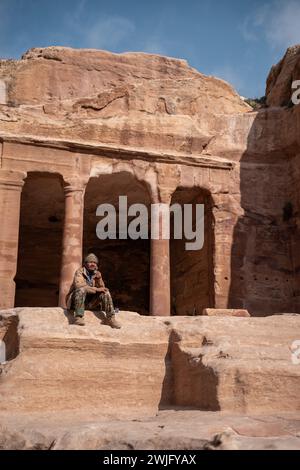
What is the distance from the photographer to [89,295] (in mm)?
9281

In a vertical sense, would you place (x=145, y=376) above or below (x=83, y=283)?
below

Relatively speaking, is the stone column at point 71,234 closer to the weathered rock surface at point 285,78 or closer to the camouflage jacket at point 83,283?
the camouflage jacket at point 83,283

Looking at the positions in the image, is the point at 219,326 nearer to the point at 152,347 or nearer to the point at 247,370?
the point at 152,347

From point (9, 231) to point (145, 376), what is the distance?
6.40m

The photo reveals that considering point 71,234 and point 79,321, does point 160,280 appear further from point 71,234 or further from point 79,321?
point 79,321

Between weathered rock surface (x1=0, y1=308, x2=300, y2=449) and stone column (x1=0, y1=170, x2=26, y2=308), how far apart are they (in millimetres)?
4067

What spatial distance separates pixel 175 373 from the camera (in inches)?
330

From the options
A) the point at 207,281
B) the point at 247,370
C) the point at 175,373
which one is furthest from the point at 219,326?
the point at 207,281

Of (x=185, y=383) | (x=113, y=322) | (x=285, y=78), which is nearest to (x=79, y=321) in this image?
(x=113, y=322)

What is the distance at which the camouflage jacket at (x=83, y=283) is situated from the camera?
8.97m

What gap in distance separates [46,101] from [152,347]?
969cm

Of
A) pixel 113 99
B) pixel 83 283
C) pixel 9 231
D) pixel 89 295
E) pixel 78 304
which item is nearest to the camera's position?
pixel 78 304

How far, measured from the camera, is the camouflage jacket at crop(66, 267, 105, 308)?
8.97m
